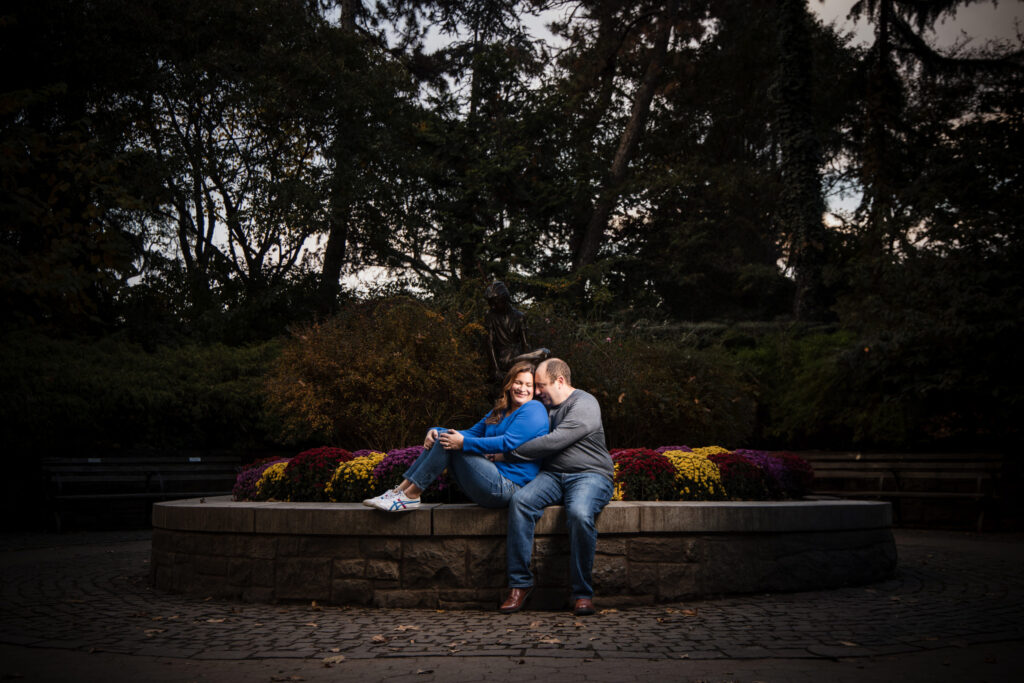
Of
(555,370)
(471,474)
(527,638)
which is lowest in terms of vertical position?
(527,638)

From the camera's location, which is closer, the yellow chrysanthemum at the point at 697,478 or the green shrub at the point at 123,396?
the yellow chrysanthemum at the point at 697,478

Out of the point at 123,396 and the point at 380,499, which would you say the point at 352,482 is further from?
the point at 123,396

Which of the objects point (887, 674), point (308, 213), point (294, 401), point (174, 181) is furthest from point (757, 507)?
point (174, 181)

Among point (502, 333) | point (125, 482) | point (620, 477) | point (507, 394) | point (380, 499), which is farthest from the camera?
point (125, 482)

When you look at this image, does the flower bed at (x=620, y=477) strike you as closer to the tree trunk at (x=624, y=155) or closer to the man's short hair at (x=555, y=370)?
the man's short hair at (x=555, y=370)

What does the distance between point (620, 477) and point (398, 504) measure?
1.94m

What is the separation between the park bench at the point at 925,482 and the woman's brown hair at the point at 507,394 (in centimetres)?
700

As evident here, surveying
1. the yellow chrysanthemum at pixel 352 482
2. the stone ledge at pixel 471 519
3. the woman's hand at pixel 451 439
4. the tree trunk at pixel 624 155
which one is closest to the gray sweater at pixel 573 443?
the stone ledge at pixel 471 519

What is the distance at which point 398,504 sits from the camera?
19.7 ft

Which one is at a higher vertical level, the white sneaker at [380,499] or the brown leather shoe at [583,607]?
the white sneaker at [380,499]

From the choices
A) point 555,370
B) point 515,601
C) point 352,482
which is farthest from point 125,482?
point 515,601

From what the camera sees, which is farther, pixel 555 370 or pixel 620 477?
pixel 620 477

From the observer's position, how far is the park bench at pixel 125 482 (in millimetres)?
11641

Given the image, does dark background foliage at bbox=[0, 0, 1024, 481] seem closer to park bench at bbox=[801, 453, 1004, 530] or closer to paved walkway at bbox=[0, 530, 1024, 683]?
park bench at bbox=[801, 453, 1004, 530]
